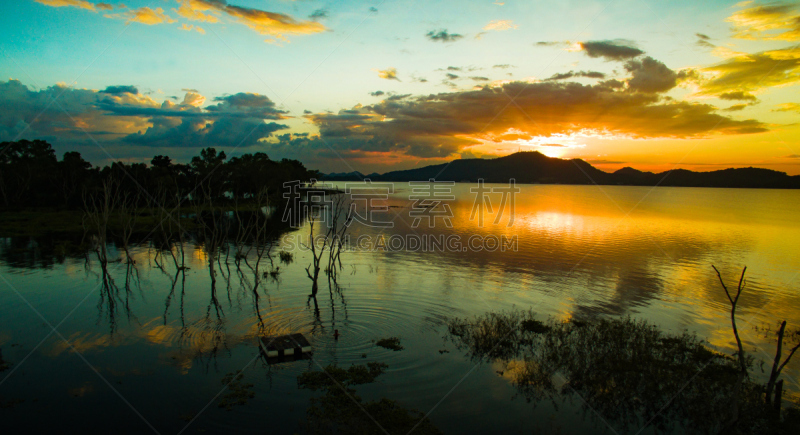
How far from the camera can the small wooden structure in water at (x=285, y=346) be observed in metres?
15.8

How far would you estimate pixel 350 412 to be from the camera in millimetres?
12102

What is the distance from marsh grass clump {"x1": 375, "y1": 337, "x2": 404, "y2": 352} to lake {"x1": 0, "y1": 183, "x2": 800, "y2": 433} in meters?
0.31

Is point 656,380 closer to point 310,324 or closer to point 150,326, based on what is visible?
point 310,324

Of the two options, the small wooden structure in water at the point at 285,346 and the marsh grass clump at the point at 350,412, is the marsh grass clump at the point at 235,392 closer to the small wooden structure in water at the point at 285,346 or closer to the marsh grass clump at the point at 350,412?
the small wooden structure in water at the point at 285,346

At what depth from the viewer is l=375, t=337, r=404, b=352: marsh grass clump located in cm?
1725

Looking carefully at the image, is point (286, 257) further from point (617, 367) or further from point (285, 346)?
point (617, 367)

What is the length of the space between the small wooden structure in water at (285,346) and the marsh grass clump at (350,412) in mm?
1709

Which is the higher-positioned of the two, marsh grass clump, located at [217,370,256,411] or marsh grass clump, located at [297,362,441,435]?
marsh grass clump, located at [297,362,441,435]

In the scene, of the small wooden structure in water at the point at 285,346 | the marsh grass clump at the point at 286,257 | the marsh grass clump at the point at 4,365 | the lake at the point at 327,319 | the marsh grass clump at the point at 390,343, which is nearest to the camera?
the lake at the point at 327,319

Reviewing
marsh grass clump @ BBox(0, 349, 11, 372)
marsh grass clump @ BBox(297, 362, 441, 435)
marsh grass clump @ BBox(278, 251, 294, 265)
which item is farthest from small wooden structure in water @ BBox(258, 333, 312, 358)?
marsh grass clump @ BBox(278, 251, 294, 265)

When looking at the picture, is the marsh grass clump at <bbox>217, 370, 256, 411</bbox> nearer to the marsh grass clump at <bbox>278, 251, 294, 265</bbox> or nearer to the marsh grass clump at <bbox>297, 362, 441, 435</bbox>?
the marsh grass clump at <bbox>297, 362, 441, 435</bbox>

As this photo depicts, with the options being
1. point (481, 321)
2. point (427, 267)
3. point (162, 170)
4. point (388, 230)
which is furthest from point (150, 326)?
point (162, 170)

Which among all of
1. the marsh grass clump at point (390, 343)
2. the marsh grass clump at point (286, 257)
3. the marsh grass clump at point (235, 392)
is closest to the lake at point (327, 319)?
the marsh grass clump at point (235, 392)

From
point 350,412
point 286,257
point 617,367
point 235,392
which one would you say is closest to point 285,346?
point 235,392
